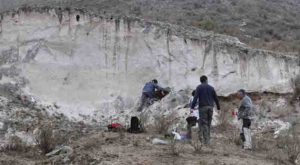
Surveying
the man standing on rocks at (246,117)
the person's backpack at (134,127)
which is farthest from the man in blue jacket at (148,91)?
the man standing on rocks at (246,117)

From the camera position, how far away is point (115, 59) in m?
21.0

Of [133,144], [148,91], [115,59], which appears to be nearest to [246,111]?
[133,144]

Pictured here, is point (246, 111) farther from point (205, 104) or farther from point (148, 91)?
point (148, 91)

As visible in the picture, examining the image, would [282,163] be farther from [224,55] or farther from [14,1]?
[14,1]

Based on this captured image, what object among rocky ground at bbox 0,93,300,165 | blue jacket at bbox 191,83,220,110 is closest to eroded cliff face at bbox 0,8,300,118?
rocky ground at bbox 0,93,300,165

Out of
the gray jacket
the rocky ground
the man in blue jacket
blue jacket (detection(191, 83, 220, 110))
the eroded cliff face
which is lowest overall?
the rocky ground

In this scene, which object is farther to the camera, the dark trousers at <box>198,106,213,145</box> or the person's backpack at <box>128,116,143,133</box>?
the person's backpack at <box>128,116,143,133</box>

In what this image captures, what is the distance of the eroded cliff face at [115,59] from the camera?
20.7m

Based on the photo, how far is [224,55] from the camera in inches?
824

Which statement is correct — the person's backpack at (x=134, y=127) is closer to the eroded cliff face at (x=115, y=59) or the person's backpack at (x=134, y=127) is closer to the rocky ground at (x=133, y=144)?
the rocky ground at (x=133, y=144)

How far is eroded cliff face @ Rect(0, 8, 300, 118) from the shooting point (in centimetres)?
2073

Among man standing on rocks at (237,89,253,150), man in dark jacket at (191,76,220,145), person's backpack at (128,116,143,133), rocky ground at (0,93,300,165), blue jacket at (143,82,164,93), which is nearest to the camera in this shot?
rocky ground at (0,93,300,165)

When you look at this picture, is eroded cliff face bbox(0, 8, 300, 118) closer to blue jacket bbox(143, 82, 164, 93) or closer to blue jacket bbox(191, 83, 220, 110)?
blue jacket bbox(143, 82, 164, 93)

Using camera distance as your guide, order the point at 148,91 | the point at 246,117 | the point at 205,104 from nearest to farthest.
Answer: the point at 205,104
the point at 246,117
the point at 148,91
